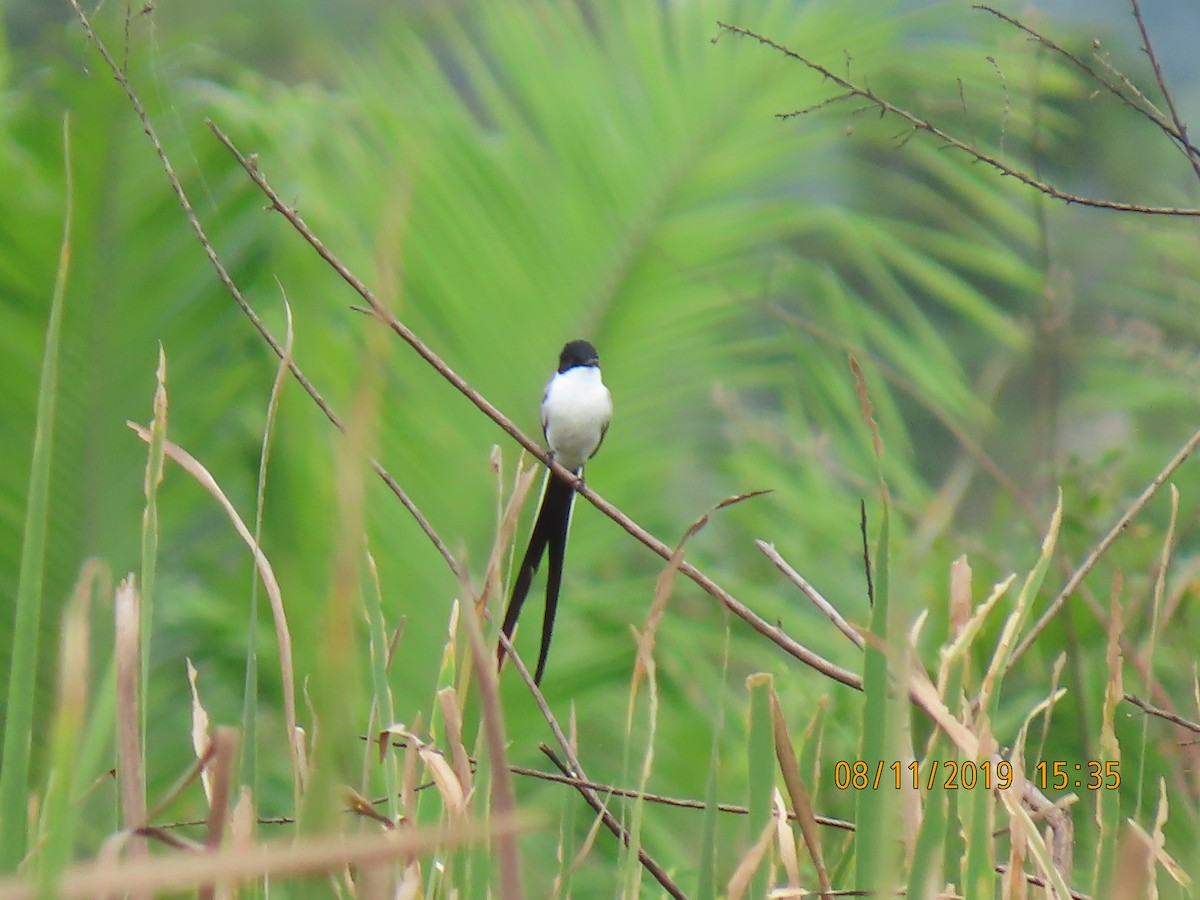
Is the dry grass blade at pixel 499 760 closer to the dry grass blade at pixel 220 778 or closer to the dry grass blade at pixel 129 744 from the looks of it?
the dry grass blade at pixel 220 778

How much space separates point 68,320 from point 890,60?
6.77 ft

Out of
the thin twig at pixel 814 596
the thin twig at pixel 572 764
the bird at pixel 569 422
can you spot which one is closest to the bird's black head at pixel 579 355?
the bird at pixel 569 422

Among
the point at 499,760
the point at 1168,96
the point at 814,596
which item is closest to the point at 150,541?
the point at 499,760

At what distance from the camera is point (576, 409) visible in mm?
3105

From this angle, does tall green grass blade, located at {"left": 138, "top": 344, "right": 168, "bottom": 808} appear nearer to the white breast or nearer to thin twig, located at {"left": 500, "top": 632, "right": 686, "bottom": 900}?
thin twig, located at {"left": 500, "top": 632, "right": 686, "bottom": 900}

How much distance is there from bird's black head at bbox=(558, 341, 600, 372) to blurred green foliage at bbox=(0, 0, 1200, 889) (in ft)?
0.40

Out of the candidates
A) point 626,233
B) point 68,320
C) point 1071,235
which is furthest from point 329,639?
point 1071,235

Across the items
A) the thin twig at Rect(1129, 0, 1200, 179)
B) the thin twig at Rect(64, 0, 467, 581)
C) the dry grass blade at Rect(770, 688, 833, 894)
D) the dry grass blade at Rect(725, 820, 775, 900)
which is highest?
the thin twig at Rect(1129, 0, 1200, 179)

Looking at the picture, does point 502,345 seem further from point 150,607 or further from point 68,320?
point 150,607

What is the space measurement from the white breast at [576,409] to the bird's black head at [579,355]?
2 cm

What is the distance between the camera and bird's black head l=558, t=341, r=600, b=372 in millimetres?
3037

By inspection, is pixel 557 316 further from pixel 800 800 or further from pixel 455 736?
pixel 800 800

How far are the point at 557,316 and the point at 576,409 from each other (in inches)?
10.3
